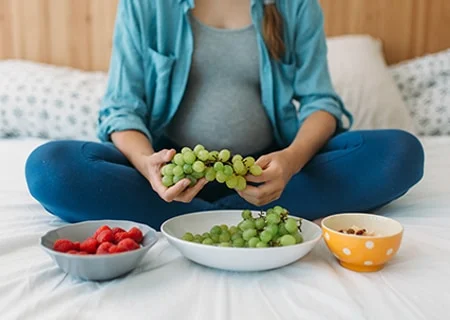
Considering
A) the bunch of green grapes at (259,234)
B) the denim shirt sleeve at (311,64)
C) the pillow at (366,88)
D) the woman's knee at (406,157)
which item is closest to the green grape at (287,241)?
the bunch of green grapes at (259,234)

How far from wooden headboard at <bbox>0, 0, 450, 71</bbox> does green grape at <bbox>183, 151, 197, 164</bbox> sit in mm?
1347

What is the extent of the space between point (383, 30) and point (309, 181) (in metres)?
1.14

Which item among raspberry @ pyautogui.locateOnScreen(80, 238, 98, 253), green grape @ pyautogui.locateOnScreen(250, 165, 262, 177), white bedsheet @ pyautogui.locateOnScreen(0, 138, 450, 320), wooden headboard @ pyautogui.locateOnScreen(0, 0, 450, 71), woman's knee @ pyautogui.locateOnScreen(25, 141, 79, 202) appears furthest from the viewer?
wooden headboard @ pyautogui.locateOnScreen(0, 0, 450, 71)

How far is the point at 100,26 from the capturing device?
208 cm

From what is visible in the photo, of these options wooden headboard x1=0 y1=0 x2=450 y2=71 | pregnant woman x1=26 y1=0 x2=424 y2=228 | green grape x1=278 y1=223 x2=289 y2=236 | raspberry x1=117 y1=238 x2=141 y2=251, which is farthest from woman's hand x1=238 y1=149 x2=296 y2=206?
wooden headboard x1=0 y1=0 x2=450 y2=71

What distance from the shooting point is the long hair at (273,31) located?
1233 mm

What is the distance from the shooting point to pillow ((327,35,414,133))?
5.76 feet

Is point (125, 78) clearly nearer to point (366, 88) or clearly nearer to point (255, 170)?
point (255, 170)

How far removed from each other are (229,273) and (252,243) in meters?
0.05

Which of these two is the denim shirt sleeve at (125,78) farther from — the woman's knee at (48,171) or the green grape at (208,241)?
the green grape at (208,241)

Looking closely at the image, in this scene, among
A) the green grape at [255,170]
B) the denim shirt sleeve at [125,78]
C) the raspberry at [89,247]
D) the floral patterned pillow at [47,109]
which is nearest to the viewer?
the raspberry at [89,247]

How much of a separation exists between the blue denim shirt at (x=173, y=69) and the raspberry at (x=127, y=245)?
1.29ft

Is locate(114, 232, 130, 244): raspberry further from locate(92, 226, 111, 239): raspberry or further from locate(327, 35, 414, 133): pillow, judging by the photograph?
locate(327, 35, 414, 133): pillow

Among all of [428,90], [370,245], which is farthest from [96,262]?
[428,90]
